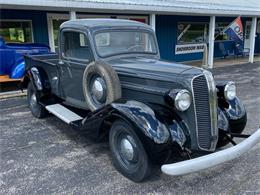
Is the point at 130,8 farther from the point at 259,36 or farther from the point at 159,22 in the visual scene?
the point at 259,36

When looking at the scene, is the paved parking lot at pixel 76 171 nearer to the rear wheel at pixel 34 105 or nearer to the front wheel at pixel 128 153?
the front wheel at pixel 128 153

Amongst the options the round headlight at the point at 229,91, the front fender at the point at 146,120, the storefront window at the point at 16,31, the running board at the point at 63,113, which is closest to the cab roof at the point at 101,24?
the running board at the point at 63,113

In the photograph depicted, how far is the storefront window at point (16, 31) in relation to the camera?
8877 mm

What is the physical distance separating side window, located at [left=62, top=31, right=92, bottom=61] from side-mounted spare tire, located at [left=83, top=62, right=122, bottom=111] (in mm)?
418

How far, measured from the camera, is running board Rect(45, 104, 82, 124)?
423 centimetres

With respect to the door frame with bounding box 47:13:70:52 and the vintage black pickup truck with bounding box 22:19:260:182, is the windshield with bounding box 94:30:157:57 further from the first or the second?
the door frame with bounding box 47:13:70:52

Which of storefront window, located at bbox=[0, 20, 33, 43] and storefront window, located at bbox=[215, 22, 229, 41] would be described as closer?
storefront window, located at bbox=[0, 20, 33, 43]

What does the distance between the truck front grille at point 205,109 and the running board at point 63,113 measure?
189 cm

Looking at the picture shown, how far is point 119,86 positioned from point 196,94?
102cm

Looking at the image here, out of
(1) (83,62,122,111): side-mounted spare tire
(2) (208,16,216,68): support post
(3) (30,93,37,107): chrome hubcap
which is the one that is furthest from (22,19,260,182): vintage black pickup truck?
(2) (208,16,216,68): support post

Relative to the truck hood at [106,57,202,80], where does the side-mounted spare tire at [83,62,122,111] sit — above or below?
below

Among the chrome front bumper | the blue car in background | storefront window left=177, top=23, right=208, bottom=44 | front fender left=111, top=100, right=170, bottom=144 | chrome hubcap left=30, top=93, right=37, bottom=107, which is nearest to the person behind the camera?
the chrome front bumper

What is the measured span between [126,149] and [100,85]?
0.96 m

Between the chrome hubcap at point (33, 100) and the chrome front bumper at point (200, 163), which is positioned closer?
the chrome front bumper at point (200, 163)
